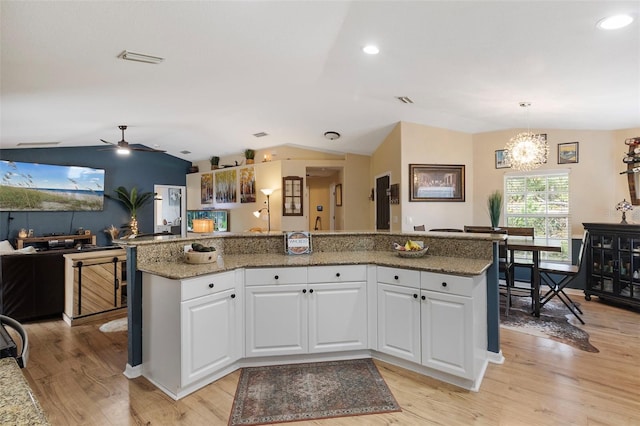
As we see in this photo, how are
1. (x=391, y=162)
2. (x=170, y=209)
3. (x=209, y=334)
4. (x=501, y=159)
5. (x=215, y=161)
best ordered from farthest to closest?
(x=170, y=209)
(x=215, y=161)
(x=391, y=162)
(x=501, y=159)
(x=209, y=334)

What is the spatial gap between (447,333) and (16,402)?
228cm

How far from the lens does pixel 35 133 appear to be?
17.0 ft

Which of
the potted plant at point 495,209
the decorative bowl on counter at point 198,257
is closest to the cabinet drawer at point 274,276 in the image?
the decorative bowl on counter at point 198,257

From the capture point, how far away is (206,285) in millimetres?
2291

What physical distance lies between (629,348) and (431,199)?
112 inches

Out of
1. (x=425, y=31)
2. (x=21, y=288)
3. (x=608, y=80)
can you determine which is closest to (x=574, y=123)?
(x=608, y=80)

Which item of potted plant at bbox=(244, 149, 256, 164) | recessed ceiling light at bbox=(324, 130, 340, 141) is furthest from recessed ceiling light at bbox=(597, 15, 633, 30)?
potted plant at bbox=(244, 149, 256, 164)

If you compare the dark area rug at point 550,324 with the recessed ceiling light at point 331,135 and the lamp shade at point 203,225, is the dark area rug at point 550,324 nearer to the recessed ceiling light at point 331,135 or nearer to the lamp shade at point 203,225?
the lamp shade at point 203,225

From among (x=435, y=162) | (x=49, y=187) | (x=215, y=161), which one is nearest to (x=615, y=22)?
(x=435, y=162)

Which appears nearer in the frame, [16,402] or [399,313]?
[16,402]

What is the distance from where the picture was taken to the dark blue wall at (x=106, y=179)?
6.43 metres

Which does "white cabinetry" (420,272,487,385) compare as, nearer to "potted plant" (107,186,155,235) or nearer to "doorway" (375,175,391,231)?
"doorway" (375,175,391,231)

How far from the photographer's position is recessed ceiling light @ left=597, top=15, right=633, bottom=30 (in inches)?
84.3

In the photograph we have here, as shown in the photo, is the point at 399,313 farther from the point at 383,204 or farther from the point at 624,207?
the point at 624,207
